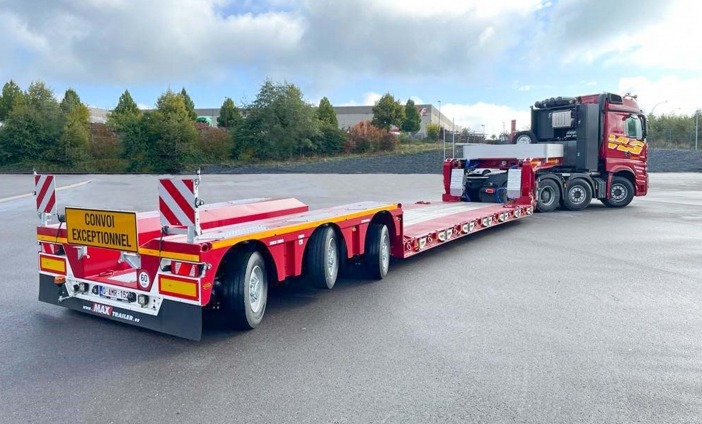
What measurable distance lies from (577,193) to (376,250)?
11.5 metres

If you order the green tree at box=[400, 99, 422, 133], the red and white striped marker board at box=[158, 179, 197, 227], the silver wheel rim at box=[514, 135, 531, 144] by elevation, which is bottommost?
the red and white striped marker board at box=[158, 179, 197, 227]

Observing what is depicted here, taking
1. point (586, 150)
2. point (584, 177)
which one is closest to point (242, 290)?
point (586, 150)

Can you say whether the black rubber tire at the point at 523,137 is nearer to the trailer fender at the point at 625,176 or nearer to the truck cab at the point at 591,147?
the truck cab at the point at 591,147

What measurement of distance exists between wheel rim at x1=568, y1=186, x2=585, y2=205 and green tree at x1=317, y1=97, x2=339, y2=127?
145ft

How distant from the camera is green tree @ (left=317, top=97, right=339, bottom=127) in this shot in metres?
60.5

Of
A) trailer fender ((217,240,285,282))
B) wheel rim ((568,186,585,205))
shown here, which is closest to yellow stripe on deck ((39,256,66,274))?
trailer fender ((217,240,285,282))

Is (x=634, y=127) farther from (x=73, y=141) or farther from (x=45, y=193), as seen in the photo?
(x=73, y=141)

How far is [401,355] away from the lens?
4906 millimetres

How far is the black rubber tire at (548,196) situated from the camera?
1647cm

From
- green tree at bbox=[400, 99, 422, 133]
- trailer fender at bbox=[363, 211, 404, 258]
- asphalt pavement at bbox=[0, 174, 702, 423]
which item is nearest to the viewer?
asphalt pavement at bbox=[0, 174, 702, 423]

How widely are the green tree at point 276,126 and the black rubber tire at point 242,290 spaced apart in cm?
4858

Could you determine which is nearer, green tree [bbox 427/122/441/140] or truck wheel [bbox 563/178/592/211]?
truck wheel [bbox 563/178/592/211]

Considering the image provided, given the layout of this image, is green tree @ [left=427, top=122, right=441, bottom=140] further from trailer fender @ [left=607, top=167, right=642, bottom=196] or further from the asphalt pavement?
the asphalt pavement

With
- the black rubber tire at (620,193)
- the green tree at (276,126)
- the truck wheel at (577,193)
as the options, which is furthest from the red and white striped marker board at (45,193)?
the green tree at (276,126)
